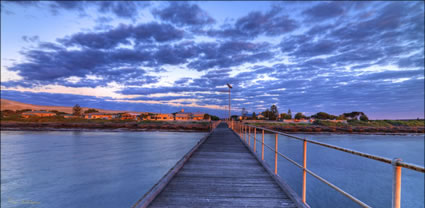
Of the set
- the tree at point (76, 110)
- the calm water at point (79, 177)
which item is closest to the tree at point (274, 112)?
the calm water at point (79, 177)

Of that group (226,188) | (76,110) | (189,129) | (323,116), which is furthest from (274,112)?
(226,188)

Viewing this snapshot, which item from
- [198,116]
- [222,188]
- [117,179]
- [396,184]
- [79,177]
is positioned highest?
[396,184]

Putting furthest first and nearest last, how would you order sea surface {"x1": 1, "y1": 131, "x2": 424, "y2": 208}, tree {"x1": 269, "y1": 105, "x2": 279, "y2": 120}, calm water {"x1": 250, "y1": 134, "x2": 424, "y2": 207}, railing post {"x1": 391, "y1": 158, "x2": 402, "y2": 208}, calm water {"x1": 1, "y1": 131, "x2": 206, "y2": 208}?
1. tree {"x1": 269, "y1": 105, "x2": 279, "y2": 120}
2. calm water {"x1": 250, "y1": 134, "x2": 424, "y2": 207}
3. sea surface {"x1": 1, "y1": 131, "x2": 424, "y2": 208}
4. calm water {"x1": 1, "y1": 131, "x2": 206, "y2": 208}
5. railing post {"x1": 391, "y1": 158, "x2": 402, "y2": 208}

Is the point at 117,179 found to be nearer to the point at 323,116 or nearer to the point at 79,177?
the point at 79,177

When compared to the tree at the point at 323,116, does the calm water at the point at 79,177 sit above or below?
below

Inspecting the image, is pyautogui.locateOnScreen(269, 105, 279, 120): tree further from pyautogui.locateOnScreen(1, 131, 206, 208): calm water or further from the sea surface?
pyautogui.locateOnScreen(1, 131, 206, 208): calm water

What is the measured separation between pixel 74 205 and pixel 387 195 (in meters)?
19.0

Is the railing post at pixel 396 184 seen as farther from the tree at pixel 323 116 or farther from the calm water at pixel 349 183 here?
the tree at pixel 323 116

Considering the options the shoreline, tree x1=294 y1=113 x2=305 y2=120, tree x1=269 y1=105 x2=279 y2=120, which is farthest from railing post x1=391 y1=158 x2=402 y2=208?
tree x1=294 y1=113 x2=305 y2=120

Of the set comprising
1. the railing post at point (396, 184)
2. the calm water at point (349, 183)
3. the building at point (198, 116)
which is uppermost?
the railing post at point (396, 184)

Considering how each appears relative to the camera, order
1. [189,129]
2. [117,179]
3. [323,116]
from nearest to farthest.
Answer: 1. [117,179]
2. [189,129]
3. [323,116]

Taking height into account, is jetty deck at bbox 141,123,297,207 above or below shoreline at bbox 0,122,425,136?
above

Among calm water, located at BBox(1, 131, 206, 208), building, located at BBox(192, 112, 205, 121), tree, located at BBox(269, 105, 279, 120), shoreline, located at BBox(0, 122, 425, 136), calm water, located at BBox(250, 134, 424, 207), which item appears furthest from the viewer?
tree, located at BBox(269, 105, 279, 120)

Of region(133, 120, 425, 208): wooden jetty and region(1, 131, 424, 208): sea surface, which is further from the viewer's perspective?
region(1, 131, 424, 208): sea surface
